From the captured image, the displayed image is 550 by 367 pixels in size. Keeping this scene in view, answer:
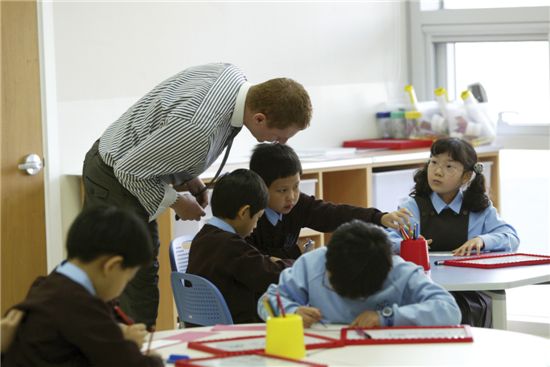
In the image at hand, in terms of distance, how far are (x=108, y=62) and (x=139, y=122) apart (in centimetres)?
121

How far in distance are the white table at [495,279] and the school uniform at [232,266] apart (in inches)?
19.6

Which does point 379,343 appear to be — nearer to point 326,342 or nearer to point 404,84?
point 326,342

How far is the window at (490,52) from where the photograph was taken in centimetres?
537

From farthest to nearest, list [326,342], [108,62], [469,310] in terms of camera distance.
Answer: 1. [108,62]
2. [469,310]
3. [326,342]

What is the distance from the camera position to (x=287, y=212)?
3275mm

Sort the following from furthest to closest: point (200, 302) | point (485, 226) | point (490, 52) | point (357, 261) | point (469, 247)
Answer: point (490, 52) → point (485, 226) → point (469, 247) → point (200, 302) → point (357, 261)

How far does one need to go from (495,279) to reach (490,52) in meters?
3.01

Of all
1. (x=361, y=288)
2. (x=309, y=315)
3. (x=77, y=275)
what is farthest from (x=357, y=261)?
(x=77, y=275)

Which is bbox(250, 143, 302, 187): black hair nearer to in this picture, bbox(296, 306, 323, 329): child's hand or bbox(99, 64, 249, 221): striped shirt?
bbox(99, 64, 249, 221): striped shirt

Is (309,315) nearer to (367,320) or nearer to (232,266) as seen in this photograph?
(367,320)

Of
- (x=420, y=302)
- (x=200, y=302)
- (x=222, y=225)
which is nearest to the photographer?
(x=420, y=302)

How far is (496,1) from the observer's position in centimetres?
549

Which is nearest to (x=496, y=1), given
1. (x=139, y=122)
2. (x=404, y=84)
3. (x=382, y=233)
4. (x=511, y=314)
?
(x=404, y=84)

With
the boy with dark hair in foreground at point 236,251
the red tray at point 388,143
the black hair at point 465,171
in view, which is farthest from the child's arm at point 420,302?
the red tray at point 388,143
